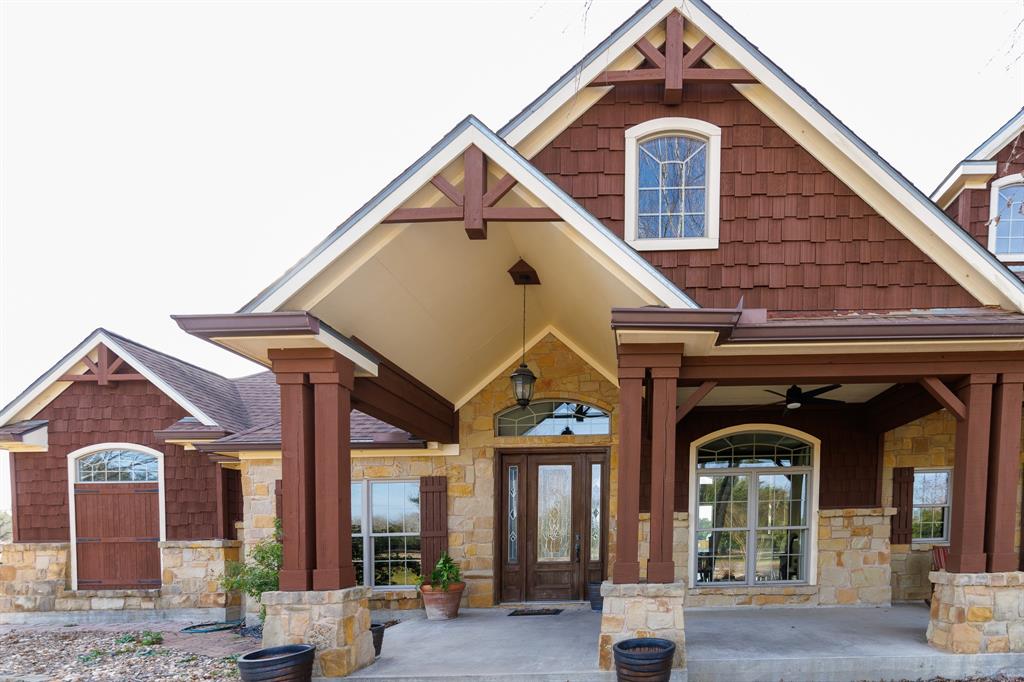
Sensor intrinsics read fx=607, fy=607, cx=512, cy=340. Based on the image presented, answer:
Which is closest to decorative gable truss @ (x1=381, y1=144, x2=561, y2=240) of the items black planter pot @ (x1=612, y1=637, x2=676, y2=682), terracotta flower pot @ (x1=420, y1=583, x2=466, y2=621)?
black planter pot @ (x1=612, y1=637, x2=676, y2=682)

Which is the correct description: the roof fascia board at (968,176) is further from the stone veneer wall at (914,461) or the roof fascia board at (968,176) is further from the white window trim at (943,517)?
the white window trim at (943,517)

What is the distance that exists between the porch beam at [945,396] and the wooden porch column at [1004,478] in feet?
1.00

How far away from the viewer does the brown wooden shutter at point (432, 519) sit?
25.9 ft

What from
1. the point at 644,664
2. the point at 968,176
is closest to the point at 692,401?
the point at 644,664

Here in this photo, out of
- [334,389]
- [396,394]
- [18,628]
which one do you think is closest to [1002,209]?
[396,394]

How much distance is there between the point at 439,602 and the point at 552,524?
1.71 meters

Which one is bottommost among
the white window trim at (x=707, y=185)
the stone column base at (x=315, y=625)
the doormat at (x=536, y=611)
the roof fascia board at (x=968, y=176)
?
the stone column base at (x=315, y=625)

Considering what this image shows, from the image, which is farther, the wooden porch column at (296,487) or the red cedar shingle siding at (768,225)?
the red cedar shingle siding at (768,225)

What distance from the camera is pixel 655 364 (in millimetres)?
4992

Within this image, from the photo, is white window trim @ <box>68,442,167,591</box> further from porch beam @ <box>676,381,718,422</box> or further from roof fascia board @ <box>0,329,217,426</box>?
porch beam @ <box>676,381,718,422</box>

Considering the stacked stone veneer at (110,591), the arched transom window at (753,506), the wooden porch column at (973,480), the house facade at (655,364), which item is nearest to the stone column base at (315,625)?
the house facade at (655,364)

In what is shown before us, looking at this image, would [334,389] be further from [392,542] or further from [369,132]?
[392,542]

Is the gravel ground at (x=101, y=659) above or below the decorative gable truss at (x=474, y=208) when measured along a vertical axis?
below

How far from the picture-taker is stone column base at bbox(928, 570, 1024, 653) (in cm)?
510
